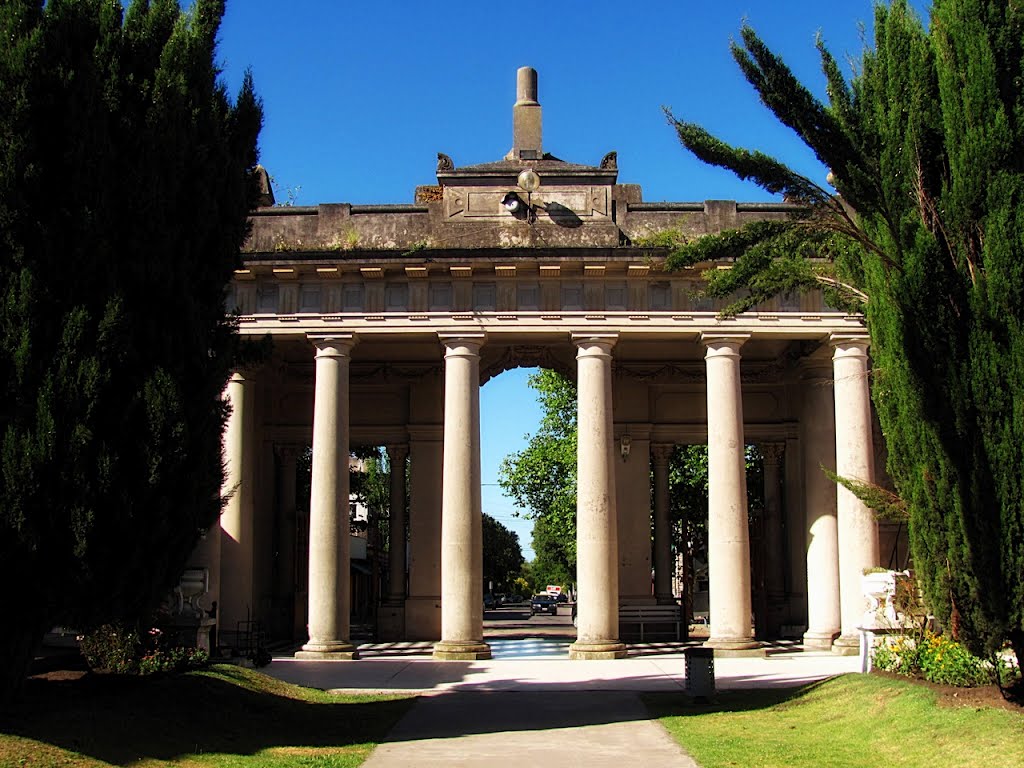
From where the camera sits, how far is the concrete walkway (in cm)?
1361

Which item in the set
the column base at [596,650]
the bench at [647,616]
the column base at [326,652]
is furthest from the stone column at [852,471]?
the column base at [326,652]

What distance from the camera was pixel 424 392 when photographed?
113 ft

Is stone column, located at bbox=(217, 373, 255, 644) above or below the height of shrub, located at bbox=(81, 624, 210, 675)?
above

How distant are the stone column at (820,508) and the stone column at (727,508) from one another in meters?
2.38

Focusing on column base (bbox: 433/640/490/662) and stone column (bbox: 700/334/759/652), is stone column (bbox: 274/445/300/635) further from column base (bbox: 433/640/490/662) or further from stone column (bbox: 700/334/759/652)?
stone column (bbox: 700/334/759/652)

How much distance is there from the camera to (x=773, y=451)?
115 ft

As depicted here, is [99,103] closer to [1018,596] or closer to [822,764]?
[822,764]

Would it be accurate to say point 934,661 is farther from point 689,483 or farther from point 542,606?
point 542,606

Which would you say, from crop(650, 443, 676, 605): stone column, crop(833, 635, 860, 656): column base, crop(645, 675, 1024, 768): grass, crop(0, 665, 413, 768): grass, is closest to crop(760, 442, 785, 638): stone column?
crop(650, 443, 676, 605): stone column

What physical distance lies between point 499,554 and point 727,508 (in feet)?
282

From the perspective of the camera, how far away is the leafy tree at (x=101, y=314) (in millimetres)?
13305

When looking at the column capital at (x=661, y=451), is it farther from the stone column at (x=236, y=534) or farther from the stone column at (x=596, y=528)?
the stone column at (x=236, y=534)

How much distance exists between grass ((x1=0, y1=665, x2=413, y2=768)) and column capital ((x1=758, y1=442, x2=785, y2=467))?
757 inches

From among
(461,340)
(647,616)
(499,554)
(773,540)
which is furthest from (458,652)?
(499,554)
